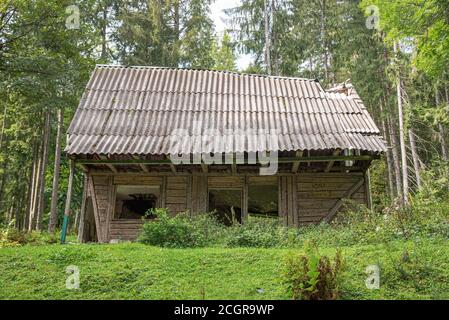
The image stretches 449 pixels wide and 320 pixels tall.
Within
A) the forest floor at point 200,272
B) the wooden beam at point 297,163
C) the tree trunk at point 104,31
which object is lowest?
the forest floor at point 200,272

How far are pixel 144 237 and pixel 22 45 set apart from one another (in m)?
8.21

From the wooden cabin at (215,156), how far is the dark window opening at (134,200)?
36 mm

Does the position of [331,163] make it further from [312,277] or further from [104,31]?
[104,31]

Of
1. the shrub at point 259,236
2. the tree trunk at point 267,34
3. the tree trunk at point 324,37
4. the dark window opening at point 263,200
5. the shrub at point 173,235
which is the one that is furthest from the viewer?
the tree trunk at point 324,37

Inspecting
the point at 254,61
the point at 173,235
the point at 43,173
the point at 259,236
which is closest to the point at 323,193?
the point at 259,236

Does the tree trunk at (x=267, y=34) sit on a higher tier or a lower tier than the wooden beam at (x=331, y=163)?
higher

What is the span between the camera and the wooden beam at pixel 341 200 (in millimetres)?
12250

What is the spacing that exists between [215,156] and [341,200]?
429 cm

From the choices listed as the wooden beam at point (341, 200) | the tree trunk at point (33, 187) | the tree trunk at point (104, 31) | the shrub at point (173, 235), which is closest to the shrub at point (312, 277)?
the shrub at point (173, 235)

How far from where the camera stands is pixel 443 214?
10.4 m

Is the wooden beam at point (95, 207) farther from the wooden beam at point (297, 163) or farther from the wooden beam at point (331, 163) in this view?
the wooden beam at point (331, 163)

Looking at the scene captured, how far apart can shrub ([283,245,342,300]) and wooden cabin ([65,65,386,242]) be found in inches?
205

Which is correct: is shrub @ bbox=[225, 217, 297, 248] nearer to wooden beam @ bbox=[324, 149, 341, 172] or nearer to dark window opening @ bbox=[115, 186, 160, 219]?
wooden beam @ bbox=[324, 149, 341, 172]

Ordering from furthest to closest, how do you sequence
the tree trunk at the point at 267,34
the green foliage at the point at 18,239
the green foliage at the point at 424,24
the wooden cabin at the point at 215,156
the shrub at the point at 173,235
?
the tree trunk at the point at 267,34
the wooden cabin at the point at 215,156
the green foliage at the point at 18,239
the green foliage at the point at 424,24
the shrub at the point at 173,235
